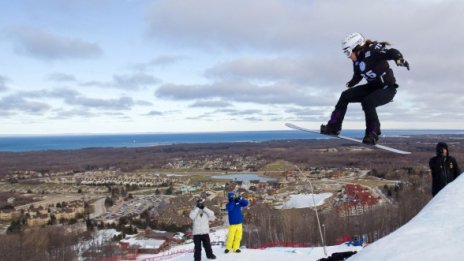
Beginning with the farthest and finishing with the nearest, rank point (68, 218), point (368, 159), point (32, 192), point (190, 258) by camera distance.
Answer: point (368, 159) → point (32, 192) → point (68, 218) → point (190, 258)

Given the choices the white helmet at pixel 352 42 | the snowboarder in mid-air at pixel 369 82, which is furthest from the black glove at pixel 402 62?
the white helmet at pixel 352 42

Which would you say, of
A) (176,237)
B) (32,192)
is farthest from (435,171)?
(32,192)

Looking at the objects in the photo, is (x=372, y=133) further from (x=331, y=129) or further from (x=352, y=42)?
(x=352, y=42)

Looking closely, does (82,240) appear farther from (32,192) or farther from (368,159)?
(368,159)

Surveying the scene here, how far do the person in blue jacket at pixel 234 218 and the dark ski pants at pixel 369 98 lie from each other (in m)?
3.47

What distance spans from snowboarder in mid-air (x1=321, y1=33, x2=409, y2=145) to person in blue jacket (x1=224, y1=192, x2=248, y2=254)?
3172 mm

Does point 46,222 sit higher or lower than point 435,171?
lower

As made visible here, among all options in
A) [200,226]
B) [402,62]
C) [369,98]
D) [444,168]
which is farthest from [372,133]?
[200,226]

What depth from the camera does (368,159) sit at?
114625mm

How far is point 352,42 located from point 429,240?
9.37ft

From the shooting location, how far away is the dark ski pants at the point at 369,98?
5.57 metres

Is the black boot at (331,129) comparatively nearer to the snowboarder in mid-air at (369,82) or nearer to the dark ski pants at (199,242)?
the snowboarder in mid-air at (369,82)

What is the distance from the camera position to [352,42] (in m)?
5.21

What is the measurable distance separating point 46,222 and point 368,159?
80296 millimetres
